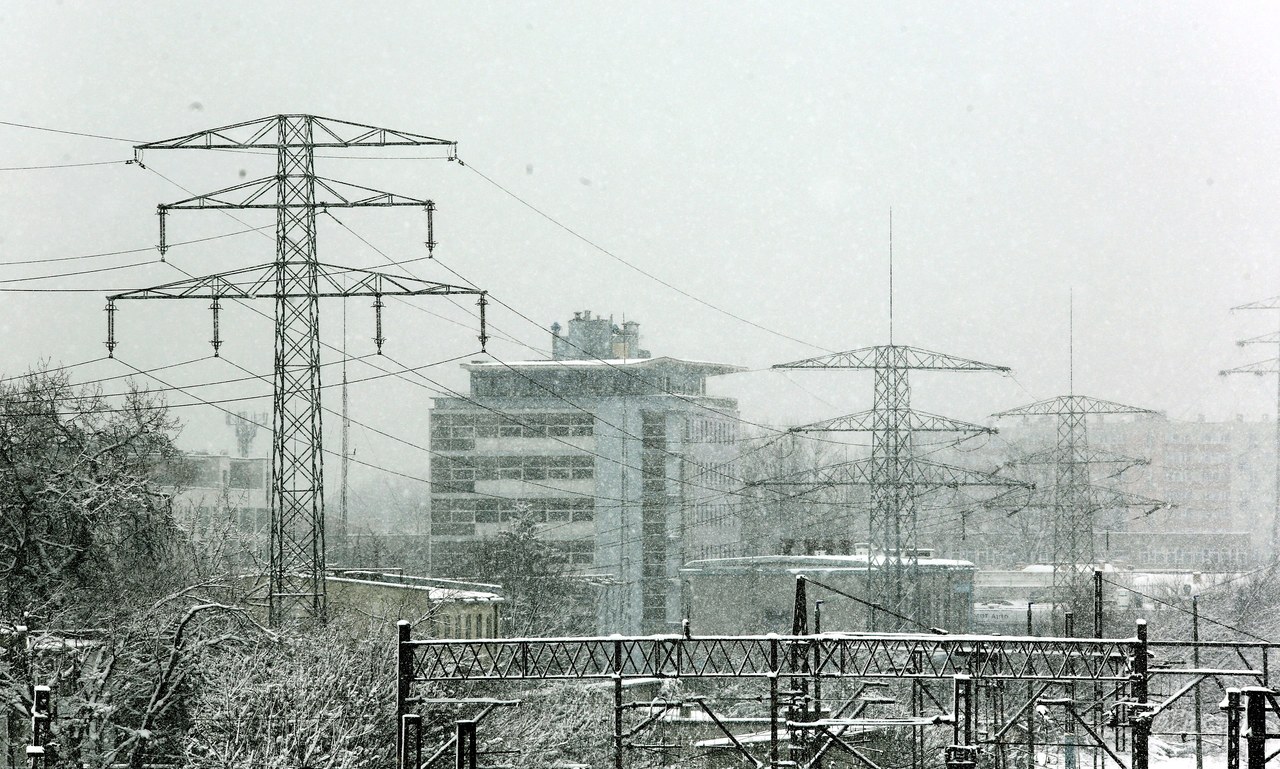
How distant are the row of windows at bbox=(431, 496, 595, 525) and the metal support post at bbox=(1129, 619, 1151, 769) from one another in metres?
55.9

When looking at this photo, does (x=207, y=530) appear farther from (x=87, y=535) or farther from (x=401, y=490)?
(x=401, y=490)

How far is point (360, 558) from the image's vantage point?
255 feet

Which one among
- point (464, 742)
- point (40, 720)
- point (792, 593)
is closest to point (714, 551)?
point (792, 593)

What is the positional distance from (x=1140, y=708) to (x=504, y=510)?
190ft

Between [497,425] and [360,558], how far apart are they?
10.2 meters

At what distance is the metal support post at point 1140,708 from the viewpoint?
23.1 meters

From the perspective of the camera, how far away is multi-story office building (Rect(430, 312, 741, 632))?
250 ft

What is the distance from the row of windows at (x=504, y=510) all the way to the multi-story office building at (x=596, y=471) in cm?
5

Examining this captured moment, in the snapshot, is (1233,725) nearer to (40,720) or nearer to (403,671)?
(403,671)

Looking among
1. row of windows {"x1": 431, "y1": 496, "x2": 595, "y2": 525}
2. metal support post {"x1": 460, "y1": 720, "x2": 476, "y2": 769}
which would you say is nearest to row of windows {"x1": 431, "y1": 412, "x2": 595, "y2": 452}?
row of windows {"x1": 431, "y1": 496, "x2": 595, "y2": 525}

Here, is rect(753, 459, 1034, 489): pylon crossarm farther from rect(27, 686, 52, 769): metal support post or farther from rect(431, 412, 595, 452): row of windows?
rect(27, 686, 52, 769): metal support post

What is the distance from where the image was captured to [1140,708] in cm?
2339

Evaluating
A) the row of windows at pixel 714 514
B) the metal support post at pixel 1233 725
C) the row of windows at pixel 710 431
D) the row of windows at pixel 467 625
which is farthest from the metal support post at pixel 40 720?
the row of windows at pixel 710 431

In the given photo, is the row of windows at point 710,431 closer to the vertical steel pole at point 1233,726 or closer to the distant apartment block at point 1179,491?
the distant apartment block at point 1179,491
